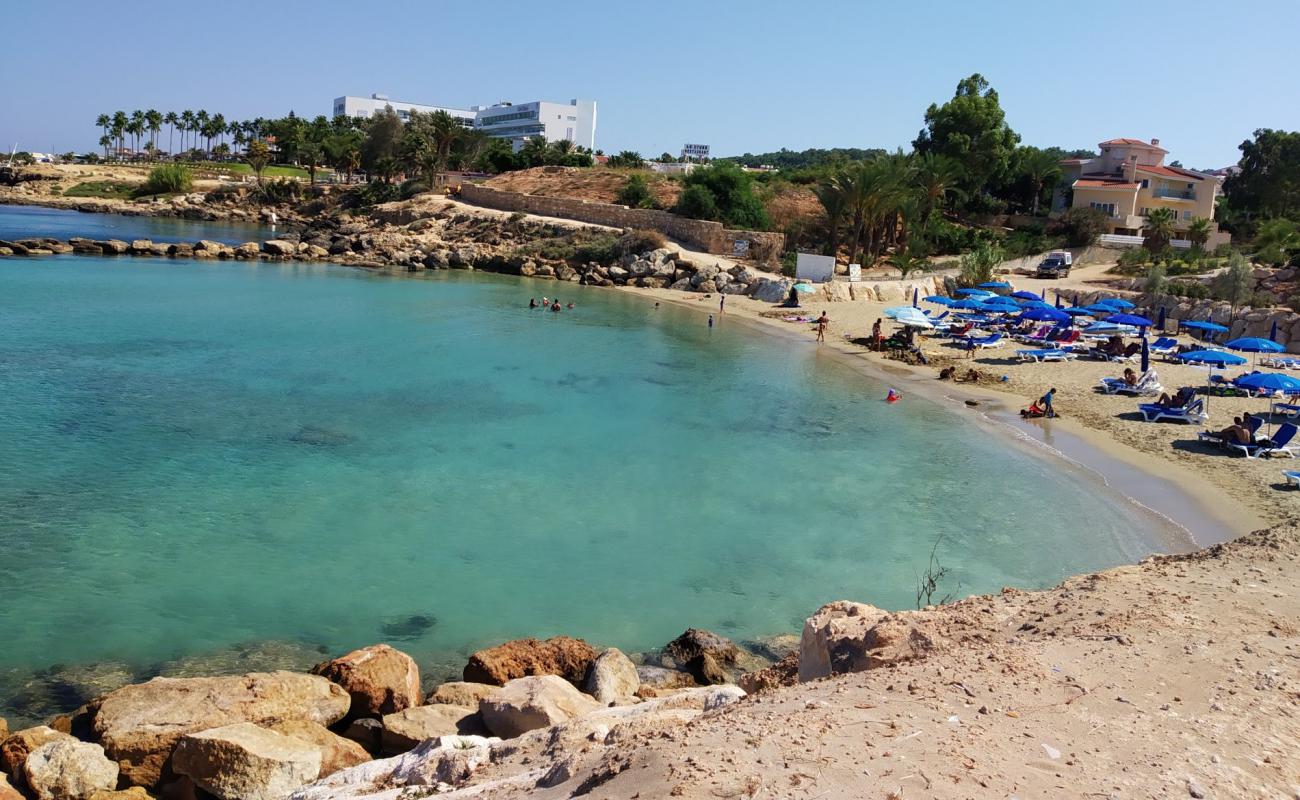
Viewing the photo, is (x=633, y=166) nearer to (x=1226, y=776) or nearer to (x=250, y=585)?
(x=250, y=585)

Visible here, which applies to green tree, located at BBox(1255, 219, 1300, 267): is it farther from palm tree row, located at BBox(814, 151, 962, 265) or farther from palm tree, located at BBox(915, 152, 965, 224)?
palm tree, located at BBox(915, 152, 965, 224)

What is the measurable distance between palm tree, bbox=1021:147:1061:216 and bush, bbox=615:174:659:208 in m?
26.3

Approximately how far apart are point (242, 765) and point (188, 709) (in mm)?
1470

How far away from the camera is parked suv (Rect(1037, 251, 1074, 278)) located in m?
52.4

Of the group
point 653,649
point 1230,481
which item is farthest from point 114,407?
point 1230,481

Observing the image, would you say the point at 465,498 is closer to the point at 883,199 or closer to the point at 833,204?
the point at 833,204

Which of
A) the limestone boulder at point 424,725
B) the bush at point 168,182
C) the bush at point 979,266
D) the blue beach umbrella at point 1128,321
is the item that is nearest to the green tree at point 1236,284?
the blue beach umbrella at point 1128,321

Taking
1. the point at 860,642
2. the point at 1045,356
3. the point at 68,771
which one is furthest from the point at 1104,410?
the point at 68,771

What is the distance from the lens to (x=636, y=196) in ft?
216

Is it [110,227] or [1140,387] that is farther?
[110,227]

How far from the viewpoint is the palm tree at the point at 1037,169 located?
65938 millimetres

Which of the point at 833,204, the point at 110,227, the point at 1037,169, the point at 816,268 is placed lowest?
the point at 110,227

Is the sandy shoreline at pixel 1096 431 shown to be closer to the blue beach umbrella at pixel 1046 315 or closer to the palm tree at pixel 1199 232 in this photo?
the blue beach umbrella at pixel 1046 315

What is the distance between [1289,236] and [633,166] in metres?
51.4
